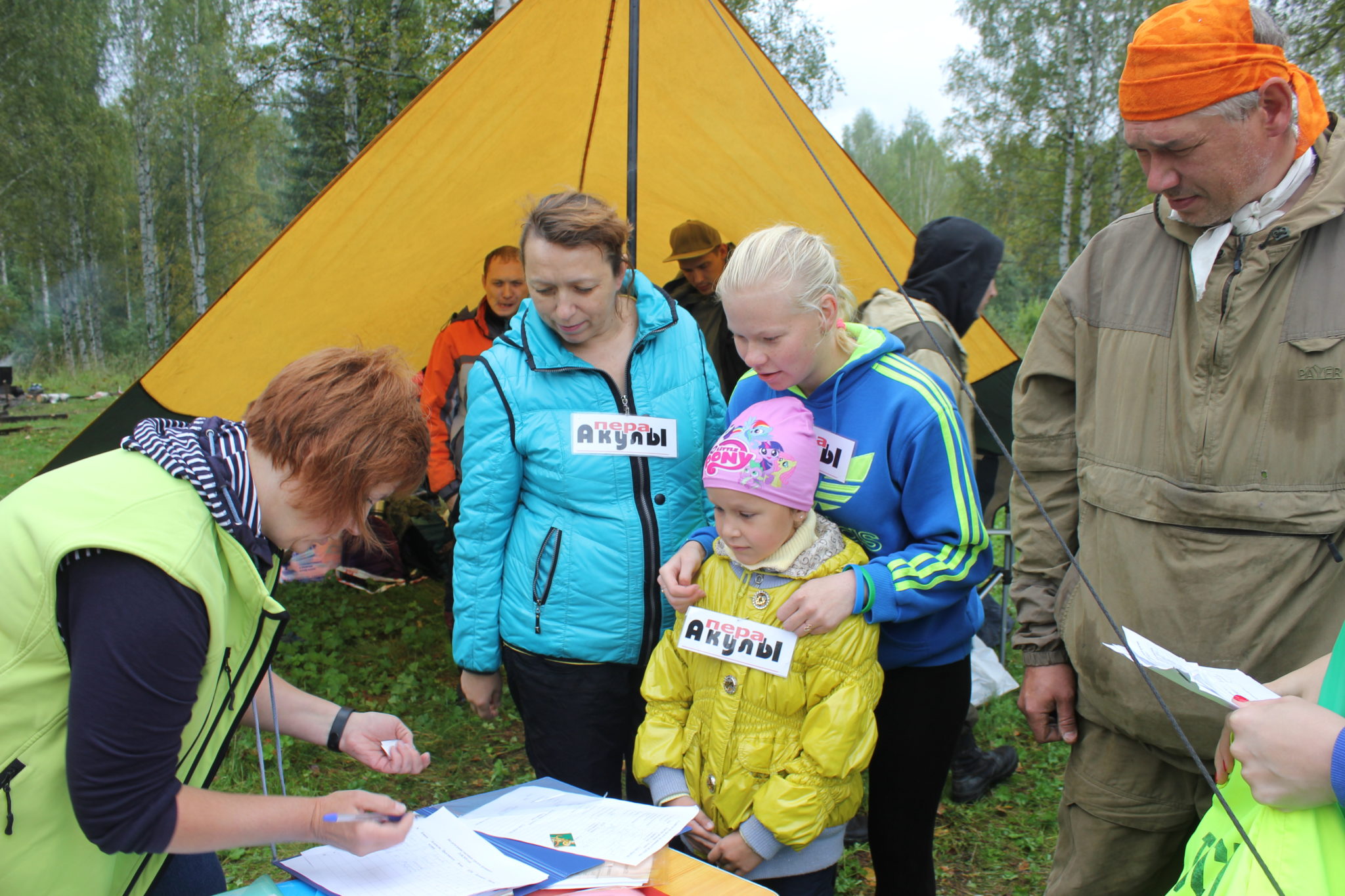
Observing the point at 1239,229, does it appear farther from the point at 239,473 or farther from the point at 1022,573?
the point at 239,473

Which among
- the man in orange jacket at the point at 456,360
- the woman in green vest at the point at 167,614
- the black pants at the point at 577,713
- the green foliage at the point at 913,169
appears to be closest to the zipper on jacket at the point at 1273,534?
the black pants at the point at 577,713

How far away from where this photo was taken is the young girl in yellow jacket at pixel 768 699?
1469 mm

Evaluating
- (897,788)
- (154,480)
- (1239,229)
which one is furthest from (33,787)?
(1239,229)

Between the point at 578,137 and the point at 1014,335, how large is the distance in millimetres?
15698

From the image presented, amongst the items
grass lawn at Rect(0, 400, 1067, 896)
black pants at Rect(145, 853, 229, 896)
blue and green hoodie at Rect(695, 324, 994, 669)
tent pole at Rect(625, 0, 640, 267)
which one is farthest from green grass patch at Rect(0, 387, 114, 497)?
blue and green hoodie at Rect(695, 324, 994, 669)

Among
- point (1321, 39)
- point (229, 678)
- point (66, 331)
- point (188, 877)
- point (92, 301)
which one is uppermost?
point (1321, 39)

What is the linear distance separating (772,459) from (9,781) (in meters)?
1.10

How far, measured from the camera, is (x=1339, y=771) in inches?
33.7

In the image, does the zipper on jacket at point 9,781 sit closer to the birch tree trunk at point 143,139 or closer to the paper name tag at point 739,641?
the paper name tag at point 739,641

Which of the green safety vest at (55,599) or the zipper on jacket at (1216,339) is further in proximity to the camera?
the zipper on jacket at (1216,339)

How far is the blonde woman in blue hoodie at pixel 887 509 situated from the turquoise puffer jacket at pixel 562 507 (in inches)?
7.8

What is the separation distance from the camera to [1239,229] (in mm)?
1367

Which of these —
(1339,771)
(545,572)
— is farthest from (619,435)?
(1339,771)

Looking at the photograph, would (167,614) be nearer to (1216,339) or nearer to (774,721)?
(774,721)
